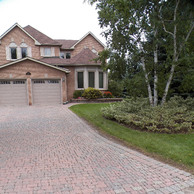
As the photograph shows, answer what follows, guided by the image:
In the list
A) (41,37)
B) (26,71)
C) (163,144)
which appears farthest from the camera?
(41,37)

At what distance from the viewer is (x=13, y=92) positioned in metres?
14.6

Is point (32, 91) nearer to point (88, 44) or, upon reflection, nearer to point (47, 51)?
point (47, 51)

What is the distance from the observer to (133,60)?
334 inches

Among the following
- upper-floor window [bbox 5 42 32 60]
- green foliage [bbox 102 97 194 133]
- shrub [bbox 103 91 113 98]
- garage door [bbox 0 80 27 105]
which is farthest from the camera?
upper-floor window [bbox 5 42 32 60]

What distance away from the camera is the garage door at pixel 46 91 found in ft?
48.7

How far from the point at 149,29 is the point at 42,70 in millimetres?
10423

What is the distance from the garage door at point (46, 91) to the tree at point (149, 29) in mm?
8457

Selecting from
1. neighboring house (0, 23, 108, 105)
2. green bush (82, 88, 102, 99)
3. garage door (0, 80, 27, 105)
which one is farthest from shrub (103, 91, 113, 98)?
→ garage door (0, 80, 27, 105)

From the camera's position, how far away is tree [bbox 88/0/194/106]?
7371 mm

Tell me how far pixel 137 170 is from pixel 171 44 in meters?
6.57

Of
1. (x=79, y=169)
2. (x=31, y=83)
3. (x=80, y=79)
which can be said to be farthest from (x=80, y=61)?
(x=79, y=169)

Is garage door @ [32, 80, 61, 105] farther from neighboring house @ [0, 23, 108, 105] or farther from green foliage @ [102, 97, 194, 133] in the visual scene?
green foliage @ [102, 97, 194, 133]

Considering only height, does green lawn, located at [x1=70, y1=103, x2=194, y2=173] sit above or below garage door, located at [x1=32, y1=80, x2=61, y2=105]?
below

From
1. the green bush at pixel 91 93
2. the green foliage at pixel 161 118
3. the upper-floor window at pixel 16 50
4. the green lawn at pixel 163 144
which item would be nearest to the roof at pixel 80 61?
the upper-floor window at pixel 16 50
